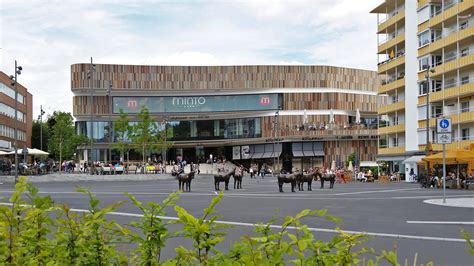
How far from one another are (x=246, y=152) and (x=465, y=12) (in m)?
59.1

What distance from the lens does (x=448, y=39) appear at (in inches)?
2277

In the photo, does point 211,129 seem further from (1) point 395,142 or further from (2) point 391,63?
→ (2) point 391,63

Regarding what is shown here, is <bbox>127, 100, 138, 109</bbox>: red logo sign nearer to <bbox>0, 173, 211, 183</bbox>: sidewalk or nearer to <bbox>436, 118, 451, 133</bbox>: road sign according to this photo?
<bbox>0, 173, 211, 183</bbox>: sidewalk

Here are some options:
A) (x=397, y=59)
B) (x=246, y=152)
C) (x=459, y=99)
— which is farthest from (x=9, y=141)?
(x=459, y=99)

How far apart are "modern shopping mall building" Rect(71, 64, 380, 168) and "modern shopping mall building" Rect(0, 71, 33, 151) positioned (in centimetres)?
1040

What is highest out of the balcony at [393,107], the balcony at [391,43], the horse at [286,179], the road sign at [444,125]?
the balcony at [391,43]

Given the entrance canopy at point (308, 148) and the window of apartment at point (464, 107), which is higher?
the window of apartment at point (464, 107)

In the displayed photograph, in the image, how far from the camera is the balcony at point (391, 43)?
2687 inches

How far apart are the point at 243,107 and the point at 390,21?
4283 centimetres

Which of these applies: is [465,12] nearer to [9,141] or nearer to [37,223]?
[37,223]

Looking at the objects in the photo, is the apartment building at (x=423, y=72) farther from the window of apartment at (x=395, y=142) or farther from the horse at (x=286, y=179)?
the horse at (x=286, y=179)

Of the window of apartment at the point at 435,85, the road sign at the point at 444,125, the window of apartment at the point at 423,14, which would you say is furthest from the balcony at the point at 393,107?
the road sign at the point at 444,125

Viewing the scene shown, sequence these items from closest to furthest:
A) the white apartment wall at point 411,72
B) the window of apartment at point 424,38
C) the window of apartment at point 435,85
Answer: the window of apartment at point 435,85, the window of apartment at point 424,38, the white apartment wall at point 411,72

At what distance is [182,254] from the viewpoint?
2842 mm
